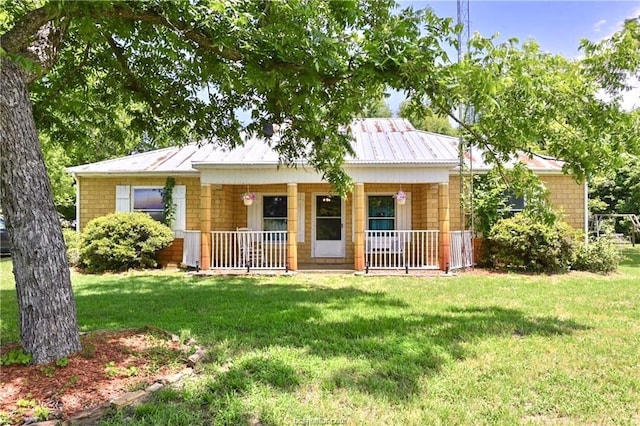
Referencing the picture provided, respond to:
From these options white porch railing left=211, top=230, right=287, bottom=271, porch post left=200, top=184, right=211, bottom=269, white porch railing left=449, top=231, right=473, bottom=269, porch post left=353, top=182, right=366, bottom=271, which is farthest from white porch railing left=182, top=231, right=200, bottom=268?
white porch railing left=449, top=231, right=473, bottom=269

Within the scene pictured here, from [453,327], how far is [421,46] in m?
3.61

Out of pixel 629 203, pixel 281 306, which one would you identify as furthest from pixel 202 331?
pixel 629 203

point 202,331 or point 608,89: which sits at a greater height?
point 608,89

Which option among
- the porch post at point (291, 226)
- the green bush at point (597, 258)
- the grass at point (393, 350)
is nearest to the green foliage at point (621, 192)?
the green bush at point (597, 258)

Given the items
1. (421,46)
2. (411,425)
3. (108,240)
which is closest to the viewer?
(411,425)

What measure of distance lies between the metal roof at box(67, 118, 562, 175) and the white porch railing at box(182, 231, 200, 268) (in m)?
1.84

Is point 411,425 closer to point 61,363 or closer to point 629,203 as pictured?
point 61,363

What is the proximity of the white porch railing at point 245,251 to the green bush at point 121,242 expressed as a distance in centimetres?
156

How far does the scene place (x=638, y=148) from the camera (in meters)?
4.85

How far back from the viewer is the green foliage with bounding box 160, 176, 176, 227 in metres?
12.2

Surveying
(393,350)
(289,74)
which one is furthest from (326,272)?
(289,74)

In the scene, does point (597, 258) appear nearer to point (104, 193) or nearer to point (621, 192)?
point (104, 193)

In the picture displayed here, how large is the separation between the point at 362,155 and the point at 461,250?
370 cm

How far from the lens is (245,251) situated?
11.1 metres
